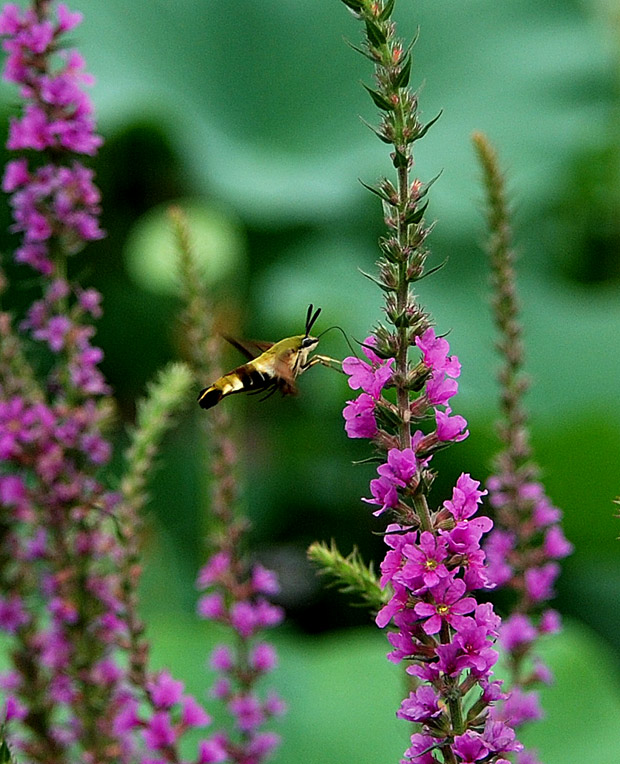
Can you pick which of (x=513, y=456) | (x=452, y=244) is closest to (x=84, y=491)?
(x=513, y=456)

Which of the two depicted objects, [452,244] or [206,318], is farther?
[452,244]

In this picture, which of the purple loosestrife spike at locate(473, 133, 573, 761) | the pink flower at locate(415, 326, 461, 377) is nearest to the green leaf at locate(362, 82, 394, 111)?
the pink flower at locate(415, 326, 461, 377)

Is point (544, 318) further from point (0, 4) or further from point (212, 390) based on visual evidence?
point (212, 390)

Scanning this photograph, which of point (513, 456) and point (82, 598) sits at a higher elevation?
point (513, 456)

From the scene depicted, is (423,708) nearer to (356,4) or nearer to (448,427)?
(448,427)

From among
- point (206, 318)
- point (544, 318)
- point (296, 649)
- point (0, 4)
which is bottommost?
point (296, 649)

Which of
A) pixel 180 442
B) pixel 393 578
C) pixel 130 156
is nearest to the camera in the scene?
pixel 393 578

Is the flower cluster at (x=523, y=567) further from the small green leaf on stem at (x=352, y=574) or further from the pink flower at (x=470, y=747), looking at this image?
the pink flower at (x=470, y=747)
